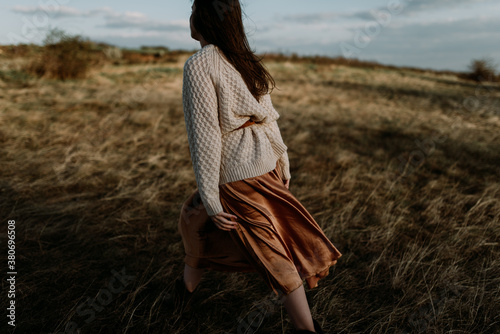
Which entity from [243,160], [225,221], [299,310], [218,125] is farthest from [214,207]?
[299,310]

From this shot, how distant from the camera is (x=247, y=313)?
183 cm

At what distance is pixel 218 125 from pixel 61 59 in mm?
9269

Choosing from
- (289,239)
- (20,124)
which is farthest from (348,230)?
(20,124)

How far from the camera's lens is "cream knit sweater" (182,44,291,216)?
1.23 m

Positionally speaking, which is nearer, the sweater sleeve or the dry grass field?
the sweater sleeve

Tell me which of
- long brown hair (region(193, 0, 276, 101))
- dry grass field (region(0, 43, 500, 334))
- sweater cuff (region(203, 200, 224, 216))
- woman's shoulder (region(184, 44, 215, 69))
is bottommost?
dry grass field (region(0, 43, 500, 334))

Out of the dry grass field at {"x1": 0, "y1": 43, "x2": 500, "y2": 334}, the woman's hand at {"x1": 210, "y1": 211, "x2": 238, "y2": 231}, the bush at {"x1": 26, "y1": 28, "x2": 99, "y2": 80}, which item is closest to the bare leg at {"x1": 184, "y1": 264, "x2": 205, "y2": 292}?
the dry grass field at {"x1": 0, "y1": 43, "x2": 500, "y2": 334}

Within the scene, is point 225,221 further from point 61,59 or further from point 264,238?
point 61,59

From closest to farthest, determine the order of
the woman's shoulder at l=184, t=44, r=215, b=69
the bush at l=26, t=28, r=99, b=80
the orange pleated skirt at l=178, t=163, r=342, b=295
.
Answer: the woman's shoulder at l=184, t=44, r=215, b=69 < the orange pleated skirt at l=178, t=163, r=342, b=295 < the bush at l=26, t=28, r=99, b=80

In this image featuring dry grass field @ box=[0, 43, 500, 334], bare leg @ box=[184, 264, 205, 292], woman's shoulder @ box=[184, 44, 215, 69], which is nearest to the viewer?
woman's shoulder @ box=[184, 44, 215, 69]

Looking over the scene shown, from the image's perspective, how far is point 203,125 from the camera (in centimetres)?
124

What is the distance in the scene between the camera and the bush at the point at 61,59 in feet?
27.7

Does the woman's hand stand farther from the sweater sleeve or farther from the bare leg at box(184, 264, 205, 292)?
the bare leg at box(184, 264, 205, 292)

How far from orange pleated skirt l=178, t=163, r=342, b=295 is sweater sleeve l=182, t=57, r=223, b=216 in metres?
0.10
